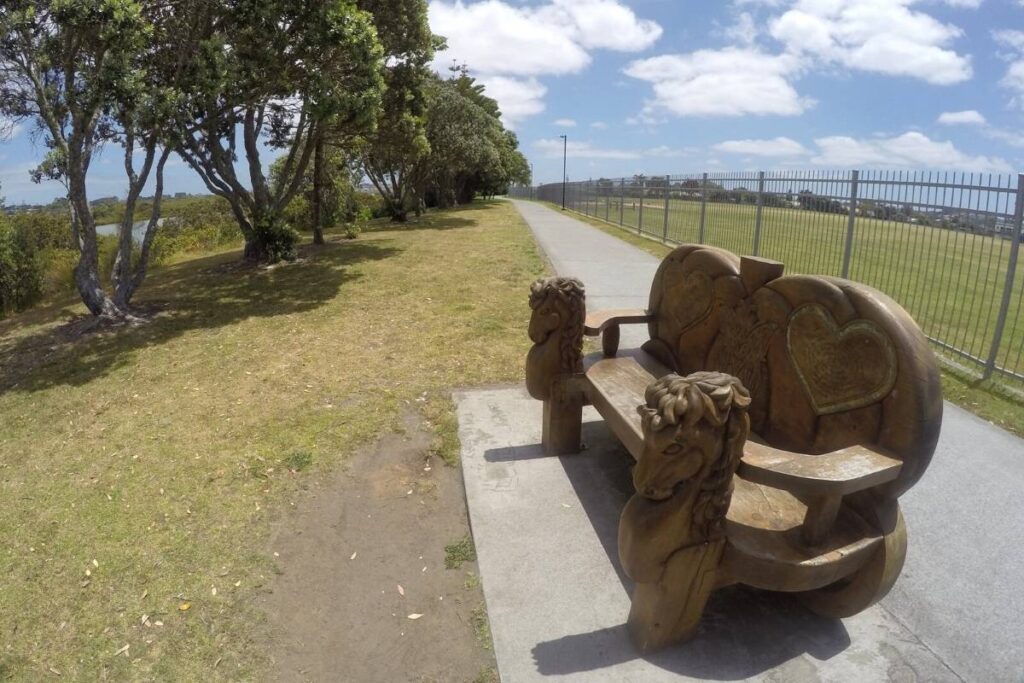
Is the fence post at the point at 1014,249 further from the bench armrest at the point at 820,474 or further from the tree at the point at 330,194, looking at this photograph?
the tree at the point at 330,194

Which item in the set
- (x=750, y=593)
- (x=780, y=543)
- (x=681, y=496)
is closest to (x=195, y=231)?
(x=750, y=593)

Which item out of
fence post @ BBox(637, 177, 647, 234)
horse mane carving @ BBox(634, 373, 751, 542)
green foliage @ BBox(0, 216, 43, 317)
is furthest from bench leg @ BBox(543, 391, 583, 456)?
fence post @ BBox(637, 177, 647, 234)

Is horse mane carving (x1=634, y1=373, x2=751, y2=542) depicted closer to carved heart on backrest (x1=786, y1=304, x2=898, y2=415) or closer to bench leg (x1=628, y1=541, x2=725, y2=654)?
bench leg (x1=628, y1=541, x2=725, y2=654)

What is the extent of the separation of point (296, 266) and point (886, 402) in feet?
38.7

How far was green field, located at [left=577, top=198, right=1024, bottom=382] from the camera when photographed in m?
5.26

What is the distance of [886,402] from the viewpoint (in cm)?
196

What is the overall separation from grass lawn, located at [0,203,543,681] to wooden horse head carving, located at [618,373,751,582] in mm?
1606

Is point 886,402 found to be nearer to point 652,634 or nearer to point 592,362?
point 652,634

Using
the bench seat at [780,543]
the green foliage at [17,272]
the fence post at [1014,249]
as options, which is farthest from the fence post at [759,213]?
the green foliage at [17,272]

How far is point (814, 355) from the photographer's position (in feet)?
7.41

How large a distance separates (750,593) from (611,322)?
66.2 inches

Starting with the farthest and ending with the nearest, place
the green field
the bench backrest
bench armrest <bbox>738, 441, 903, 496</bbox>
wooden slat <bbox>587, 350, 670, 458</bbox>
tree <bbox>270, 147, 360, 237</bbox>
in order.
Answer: tree <bbox>270, 147, 360, 237</bbox> → the green field → wooden slat <bbox>587, 350, 670, 458</bbox> → the bench backrest → bench armrest <bbox>738, 441, 903, 496</bbox>

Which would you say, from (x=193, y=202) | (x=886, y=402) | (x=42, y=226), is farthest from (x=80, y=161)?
(x=193, y=202)

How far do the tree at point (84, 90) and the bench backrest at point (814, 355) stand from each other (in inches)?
252
